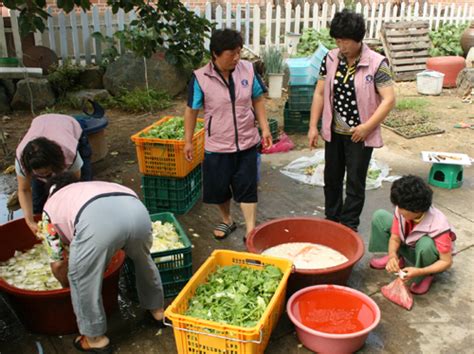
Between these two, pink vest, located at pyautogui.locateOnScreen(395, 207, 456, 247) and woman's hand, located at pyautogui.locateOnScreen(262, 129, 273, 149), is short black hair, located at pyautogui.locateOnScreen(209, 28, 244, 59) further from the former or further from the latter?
pink vest, located at pyautogui.locateOnScreen(395, 207, 456, 247)

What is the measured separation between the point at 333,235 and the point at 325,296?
0.70m

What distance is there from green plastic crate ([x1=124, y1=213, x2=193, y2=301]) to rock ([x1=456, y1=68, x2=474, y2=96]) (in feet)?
25.7

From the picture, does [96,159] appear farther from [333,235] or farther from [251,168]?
[333,235]

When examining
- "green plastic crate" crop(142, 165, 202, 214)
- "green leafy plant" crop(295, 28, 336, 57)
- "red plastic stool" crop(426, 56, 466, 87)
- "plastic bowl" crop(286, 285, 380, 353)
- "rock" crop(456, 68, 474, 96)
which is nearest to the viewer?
"plastic bowl" crop(286, 285, 380, 353)

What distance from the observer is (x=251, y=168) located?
13.1 feet

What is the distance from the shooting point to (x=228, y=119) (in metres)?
3.78

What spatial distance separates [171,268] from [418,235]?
171 centimetres

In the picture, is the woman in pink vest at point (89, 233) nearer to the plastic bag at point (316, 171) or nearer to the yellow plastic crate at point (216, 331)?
the yellow plastic crate at point (216, 331)

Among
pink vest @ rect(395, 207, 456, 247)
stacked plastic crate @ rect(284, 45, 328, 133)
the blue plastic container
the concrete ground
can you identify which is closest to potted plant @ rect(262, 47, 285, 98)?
stacked plastic crate @ rect(284, 45, 328, 133)

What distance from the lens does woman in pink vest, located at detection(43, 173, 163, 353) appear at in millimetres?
2537

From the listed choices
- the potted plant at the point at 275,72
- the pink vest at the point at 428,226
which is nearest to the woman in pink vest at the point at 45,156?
the pink vest at the point at 428,226

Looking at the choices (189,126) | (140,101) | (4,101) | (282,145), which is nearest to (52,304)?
(189,126)

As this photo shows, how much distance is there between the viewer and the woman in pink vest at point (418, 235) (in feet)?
10.4

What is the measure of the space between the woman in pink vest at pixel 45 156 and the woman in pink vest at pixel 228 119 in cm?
86
